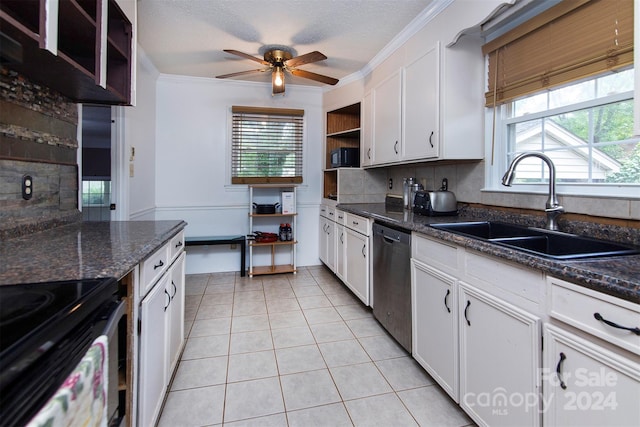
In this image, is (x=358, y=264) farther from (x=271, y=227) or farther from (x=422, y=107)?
(x=271, y=227)

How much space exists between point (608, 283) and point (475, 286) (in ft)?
1.91

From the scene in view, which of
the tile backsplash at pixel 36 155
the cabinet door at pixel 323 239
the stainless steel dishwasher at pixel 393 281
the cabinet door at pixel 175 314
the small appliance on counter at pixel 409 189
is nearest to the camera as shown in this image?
the tile backsplash at pixel 36 155

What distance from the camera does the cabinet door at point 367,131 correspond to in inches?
129

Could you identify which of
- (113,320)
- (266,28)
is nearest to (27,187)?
(113,320)

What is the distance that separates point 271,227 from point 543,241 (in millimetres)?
3133

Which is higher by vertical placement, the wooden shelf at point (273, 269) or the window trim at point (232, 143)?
the window trim at point (232, 143)

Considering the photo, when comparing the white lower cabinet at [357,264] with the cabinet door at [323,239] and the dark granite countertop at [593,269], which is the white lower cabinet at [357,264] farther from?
the dark granite countertop at [593,269]

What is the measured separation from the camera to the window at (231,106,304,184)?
13.1 feet

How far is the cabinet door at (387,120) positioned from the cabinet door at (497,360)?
163cm

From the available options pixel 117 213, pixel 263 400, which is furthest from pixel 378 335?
pixel 117 213

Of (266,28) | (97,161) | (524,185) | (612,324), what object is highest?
(266,28)

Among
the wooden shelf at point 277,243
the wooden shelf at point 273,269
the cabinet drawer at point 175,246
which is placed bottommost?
the wooden shelf at point 273,269

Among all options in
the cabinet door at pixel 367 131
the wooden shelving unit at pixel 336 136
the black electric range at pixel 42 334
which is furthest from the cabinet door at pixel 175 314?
the wooden shelving unit at pixel 336 136

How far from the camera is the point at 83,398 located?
2.16 feet
